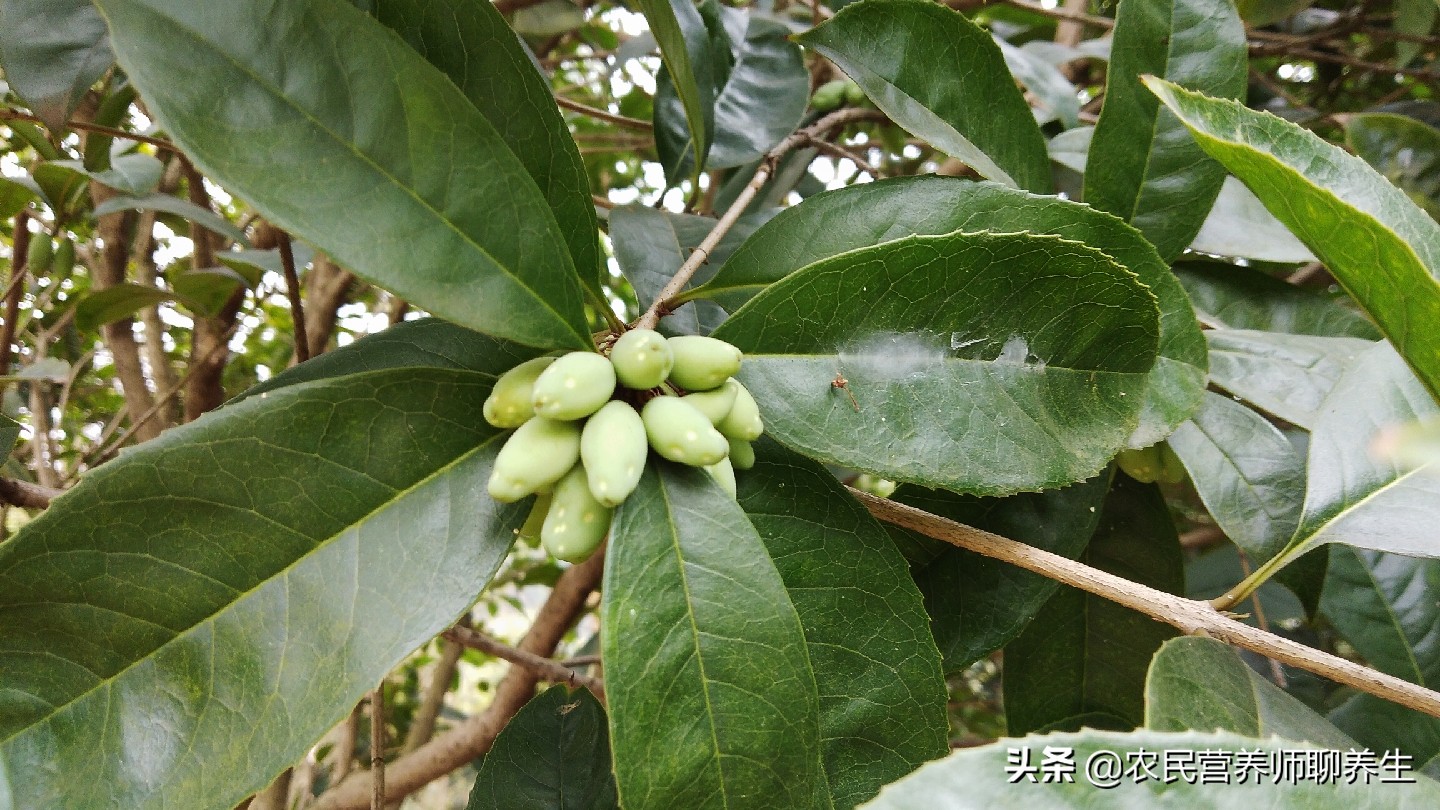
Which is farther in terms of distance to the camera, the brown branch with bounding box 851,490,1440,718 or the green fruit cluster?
the brown branch with bounding box 851,490,1440,718

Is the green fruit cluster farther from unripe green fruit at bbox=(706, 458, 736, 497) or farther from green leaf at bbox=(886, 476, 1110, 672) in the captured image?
green leaf at bbox=(886, 476, 1110, 672)

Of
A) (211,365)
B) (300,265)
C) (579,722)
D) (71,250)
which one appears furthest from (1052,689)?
(71,250)

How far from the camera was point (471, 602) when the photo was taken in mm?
568

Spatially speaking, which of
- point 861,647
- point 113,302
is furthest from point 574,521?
point 113,302

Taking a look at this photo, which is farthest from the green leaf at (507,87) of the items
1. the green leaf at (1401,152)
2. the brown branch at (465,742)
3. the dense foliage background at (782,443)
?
the green leaf at (1401,152)

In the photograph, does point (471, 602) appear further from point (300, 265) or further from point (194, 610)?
point (300, 265)

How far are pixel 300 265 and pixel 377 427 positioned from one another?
1135 mm

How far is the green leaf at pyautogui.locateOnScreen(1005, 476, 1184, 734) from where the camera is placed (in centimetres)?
103

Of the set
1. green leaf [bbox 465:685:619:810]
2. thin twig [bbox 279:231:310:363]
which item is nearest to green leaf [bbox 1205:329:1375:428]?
green leaf [bbox 465:685:619:810]

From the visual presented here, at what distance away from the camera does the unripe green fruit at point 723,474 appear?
24.5 inches

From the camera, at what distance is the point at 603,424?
0.57m

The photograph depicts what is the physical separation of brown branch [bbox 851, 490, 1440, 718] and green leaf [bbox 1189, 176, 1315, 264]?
51 cm

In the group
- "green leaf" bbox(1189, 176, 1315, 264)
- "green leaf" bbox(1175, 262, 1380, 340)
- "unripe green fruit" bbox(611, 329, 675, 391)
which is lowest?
"green leaf" bbox(1175, 262, 1380, 340)

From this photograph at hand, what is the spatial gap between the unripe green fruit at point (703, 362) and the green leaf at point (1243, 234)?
0.72 m
